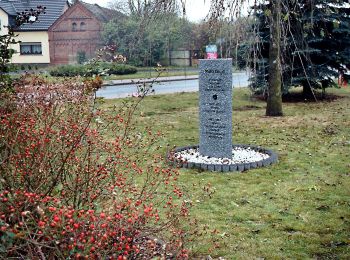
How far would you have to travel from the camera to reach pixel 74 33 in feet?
130

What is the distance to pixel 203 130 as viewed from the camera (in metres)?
8.44

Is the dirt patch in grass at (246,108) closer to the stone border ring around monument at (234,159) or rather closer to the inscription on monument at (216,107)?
the stone border ring around monument at (234,159)

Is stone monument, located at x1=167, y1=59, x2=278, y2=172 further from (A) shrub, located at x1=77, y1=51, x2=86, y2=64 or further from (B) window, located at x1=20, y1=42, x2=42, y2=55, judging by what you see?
(B) window, located at x1=20, y1=42, x2=42, y2=55

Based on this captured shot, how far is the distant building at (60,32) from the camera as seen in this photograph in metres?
39.3

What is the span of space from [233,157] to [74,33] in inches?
1339

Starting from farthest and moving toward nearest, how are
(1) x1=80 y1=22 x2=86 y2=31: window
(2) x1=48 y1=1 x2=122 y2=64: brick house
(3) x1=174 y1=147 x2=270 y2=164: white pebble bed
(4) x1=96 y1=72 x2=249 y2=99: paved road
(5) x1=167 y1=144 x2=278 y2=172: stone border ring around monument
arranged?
(1) x1=80 y1=22 x2=86 y2=31: window, (2) x1=48 y1=1 x2=122 y2=64: brick house, (4) x1=96 y1=72 x2=249 y2=99: paved road, (3) x1=174 y1=147 x2=270 y2=164: white pebble bed, (5) x1=167 y1=144 x2=278 y2=172: stone border ring around monument

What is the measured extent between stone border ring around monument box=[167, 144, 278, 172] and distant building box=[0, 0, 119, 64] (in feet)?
101

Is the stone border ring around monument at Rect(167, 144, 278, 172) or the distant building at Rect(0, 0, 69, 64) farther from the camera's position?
the distant building at Rect(0, 0, 69, 64)

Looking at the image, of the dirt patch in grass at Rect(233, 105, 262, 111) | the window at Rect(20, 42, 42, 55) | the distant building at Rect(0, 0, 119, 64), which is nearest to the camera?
the dirt patch in grass at Rect(233, 105, 262, 111)

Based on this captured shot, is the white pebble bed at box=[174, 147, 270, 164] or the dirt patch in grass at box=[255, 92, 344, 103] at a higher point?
the dirt patch in grass at box=[255, 92, 344, 103]

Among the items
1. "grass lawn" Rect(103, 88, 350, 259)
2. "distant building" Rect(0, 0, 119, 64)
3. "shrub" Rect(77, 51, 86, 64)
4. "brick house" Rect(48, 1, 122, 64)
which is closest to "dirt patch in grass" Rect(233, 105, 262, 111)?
"grass lawn" Rect(103, 88, 350, 259)

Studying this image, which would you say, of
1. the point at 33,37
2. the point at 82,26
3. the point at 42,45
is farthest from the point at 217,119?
the point at 33,37

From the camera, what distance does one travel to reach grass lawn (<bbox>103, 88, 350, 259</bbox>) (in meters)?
4.71

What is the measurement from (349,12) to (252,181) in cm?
1308
